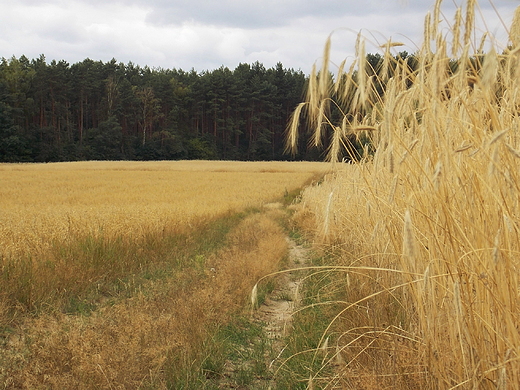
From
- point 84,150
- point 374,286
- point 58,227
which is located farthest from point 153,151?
point 374,286

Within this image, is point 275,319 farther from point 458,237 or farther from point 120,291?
point 458,237

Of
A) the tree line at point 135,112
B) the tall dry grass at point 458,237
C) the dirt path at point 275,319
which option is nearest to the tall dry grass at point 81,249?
the dirt path at point 275,319

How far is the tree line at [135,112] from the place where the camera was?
5228 centimetres

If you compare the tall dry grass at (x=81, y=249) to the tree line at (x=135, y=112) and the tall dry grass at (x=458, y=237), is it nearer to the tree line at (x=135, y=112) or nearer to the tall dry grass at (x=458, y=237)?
the tall dry grass at (x=458, y=237)

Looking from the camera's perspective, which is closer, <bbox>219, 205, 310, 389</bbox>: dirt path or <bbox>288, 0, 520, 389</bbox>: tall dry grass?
<bbox>288, 0, 520, 389</bbox>: tall dry grass

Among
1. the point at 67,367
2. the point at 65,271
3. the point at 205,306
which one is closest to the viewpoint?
the point at 67,367


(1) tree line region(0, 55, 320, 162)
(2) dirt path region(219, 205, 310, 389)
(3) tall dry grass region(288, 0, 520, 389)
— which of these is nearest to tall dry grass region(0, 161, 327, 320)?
(2) dirt path region(219, 205, 310, 389)

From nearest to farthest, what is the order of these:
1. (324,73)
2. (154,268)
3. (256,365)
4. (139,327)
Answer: (324,73)
(256,365)
(139,327)
(154,268)

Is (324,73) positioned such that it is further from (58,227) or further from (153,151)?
(153,151)

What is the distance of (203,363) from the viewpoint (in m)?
3.39

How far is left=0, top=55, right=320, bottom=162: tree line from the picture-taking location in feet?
172

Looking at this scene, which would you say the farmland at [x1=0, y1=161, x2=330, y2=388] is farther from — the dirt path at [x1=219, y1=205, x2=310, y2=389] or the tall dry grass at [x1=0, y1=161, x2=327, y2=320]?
the dirt path at [x1=219, y1=205, x2=310, y2=389]

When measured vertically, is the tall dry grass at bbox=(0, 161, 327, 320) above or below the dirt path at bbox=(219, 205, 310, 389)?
above

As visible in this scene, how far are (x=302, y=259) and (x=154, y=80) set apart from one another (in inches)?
2684
